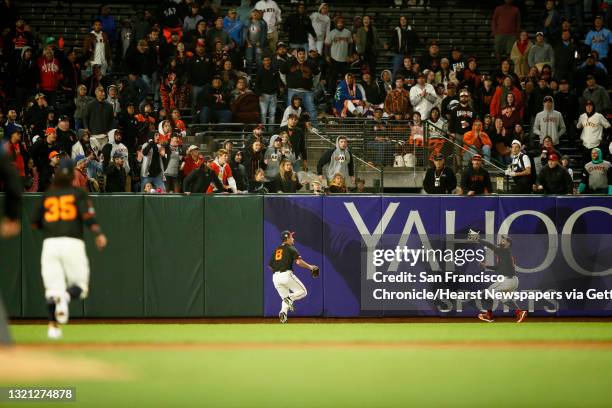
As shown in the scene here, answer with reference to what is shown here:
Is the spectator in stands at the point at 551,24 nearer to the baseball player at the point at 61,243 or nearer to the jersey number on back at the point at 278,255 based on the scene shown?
the jersey number on back at the point at 278,255

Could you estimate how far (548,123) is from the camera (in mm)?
26484

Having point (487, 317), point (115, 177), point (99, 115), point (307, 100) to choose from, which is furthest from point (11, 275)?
point (487, 317)

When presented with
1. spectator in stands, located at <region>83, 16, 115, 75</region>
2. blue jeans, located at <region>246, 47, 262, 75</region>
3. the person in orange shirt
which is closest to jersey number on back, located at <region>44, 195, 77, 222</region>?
the person in orange shirt

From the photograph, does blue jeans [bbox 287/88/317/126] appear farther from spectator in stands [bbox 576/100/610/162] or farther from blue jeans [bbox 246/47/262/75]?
spectator in stands [bbox 576/100/610/162]

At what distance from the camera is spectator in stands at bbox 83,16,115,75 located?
27.6 meters

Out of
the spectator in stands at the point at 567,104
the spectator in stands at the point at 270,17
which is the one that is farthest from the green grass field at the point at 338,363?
the spectator in stands at the point at 270,17

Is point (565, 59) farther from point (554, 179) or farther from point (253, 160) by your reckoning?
point (253, 160)

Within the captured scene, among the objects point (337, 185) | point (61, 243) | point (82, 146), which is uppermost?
point (82, 146)

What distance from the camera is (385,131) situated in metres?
25.6

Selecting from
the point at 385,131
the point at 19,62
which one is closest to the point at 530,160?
the point at 385,131

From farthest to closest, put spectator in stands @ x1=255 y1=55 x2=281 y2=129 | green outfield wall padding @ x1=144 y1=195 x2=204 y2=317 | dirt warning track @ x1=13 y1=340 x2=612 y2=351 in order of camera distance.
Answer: spectator in stands @ x1=255 y1=55 x2=281 y2=129, green outfield wall padding @ x1=144 y1=195 x2=204 y2=317, dirt warning track @ x1=13 y1=340 x2=612 y2=351

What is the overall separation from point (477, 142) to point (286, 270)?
21.5 ft

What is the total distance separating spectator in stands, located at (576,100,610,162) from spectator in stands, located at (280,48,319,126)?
23.3 ft

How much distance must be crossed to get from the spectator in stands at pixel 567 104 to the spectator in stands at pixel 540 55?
1328 millimetres
